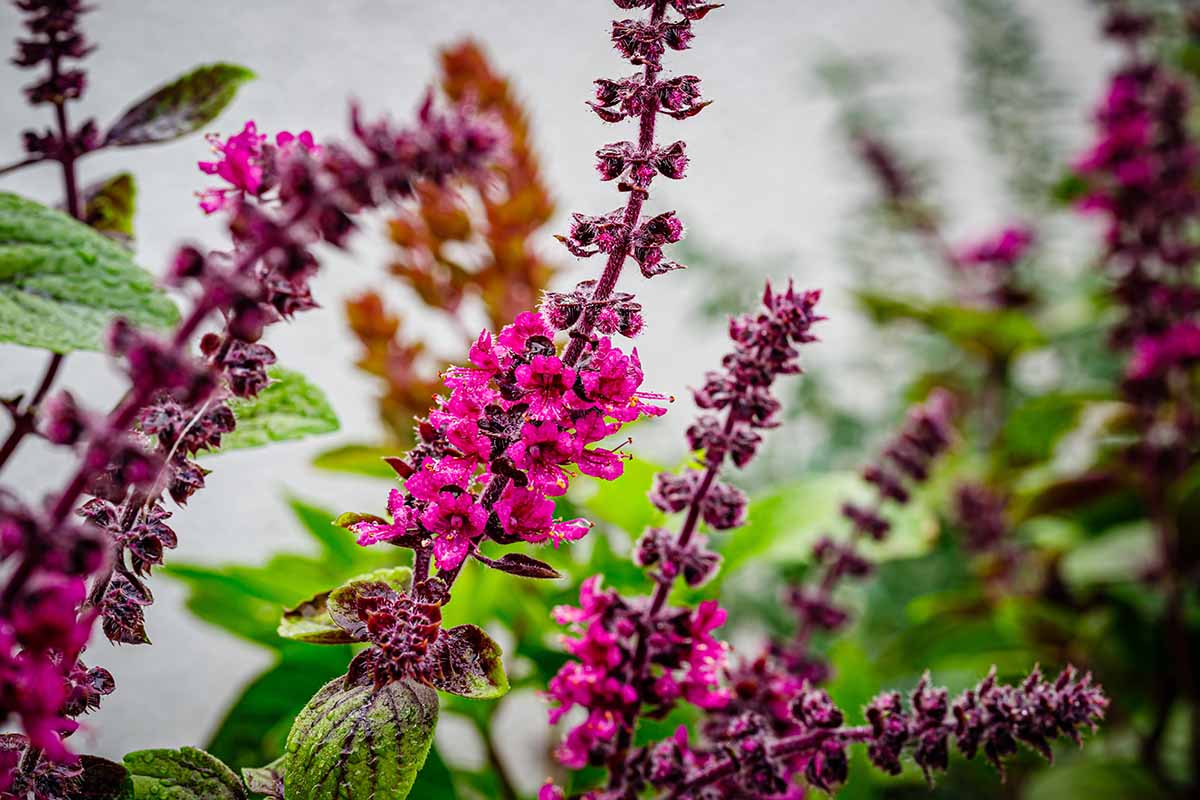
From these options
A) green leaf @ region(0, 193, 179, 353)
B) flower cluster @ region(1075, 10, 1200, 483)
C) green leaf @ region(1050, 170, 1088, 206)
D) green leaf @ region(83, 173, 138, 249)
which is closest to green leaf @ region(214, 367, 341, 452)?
green leaf @ region(0, 193, 179, 353)

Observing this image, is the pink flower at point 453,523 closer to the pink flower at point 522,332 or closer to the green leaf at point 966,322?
the pink flower at point 522,332

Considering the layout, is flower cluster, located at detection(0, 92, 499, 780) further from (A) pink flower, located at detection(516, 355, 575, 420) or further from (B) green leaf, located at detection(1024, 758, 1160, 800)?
(B) green leaf, located at detection(1024, 758, 1160, 800)

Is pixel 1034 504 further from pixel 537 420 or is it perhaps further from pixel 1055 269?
pixel 537 420

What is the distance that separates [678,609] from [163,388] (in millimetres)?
238

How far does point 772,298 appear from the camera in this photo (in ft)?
1.23

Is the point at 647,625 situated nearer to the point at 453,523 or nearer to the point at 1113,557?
the point at 453,523

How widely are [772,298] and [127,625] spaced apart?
265mm

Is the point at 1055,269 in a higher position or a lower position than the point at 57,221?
higher

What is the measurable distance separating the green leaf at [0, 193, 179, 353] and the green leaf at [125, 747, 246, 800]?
18cm

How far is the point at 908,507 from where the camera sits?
32.1 inches

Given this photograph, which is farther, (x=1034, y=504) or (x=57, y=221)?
(x=1034, y=504)

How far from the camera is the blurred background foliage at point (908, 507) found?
65 centimetres

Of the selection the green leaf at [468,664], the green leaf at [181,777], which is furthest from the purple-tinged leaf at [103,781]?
the green leaf at [468,664]

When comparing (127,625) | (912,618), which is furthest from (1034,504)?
(127,625)
